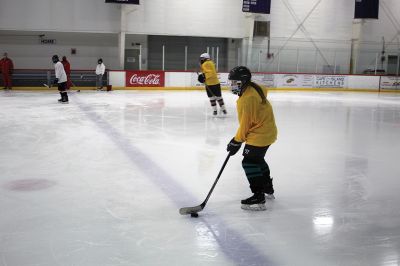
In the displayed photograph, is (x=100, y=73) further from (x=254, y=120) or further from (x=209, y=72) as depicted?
(x=254, y=120)

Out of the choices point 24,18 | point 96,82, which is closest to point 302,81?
point 96,82

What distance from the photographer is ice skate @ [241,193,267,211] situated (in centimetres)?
376

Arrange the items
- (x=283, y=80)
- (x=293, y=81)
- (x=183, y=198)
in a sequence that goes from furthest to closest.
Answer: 1. (x=293, y=81)
2. (x=283, y=80)
3. (x=183, y=198)

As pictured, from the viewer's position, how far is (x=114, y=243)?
298cm

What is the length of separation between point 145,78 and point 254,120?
49.1ft

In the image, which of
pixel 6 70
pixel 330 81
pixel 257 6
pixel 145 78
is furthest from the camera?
pixel 330 81

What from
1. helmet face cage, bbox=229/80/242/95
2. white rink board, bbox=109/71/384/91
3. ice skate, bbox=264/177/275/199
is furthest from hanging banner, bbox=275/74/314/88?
helmet face cage, bbox=229/80/242/95

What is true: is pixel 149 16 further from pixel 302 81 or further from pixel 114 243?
pixel 114 243

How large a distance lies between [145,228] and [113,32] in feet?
55.9

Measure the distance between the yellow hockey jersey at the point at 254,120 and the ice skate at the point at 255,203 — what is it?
460 mm

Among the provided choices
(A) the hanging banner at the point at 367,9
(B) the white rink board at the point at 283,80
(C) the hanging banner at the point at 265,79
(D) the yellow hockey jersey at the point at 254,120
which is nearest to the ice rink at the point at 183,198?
(D) the yellow hockey jersey at the point at 254,120

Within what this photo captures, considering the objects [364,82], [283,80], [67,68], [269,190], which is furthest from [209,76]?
[364,82]

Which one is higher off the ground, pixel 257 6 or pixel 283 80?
pixel 257 6

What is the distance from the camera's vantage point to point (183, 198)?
13.3 feet
